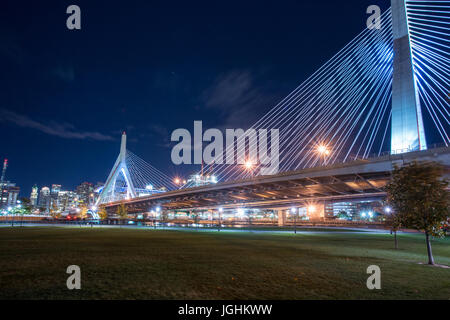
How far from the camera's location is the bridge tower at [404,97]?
27.4 metres

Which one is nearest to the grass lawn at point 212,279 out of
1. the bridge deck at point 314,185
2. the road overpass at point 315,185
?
the bridge deck at point 314,185

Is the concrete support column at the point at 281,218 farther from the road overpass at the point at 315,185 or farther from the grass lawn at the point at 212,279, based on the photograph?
the grass lawn at the point at 212,279

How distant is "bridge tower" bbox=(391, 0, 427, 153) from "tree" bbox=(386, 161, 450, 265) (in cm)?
1841

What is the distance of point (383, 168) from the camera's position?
31625 mm

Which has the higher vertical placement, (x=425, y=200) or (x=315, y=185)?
(x=315, y=185)

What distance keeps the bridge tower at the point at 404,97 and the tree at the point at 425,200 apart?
18407mm

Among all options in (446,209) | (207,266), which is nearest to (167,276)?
(207,266)

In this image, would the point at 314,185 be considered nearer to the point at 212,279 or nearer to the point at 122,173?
the point at 212,279

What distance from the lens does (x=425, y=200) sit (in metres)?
11.1

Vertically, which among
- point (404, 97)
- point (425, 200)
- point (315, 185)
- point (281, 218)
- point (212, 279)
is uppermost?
point (404, 97)

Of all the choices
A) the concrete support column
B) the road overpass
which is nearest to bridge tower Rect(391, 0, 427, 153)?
the road overpass

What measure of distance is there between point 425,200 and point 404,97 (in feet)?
72.1

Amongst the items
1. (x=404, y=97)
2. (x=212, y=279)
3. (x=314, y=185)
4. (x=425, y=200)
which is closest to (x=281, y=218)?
(x=314, y=185)

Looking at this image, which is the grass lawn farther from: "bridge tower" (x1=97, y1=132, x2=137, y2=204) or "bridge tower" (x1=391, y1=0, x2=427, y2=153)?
"bridge tower" (x1=97, y1=132, x2=137, y2=204)
